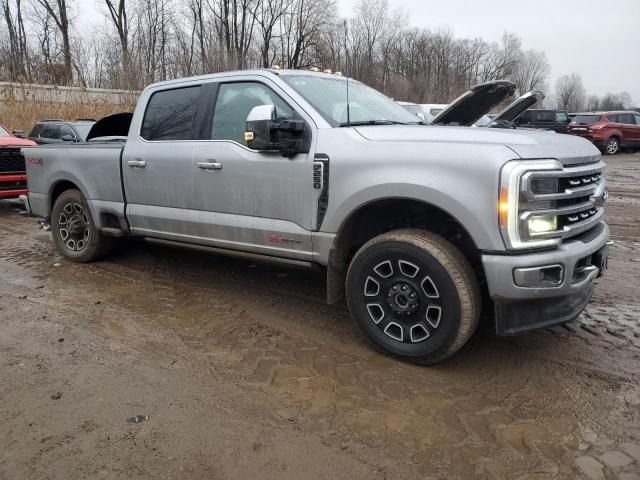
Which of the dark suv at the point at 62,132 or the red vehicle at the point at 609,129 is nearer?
the dark suv at the point at 62,132

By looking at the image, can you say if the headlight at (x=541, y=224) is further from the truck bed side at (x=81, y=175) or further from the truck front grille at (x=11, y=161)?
the truck front grille at (x=11, y=161)

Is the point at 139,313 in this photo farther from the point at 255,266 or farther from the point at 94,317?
the point at 255,266

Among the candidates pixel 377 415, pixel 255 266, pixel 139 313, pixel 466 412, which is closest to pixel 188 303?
pixel 139 313

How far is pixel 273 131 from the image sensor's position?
3834 mm

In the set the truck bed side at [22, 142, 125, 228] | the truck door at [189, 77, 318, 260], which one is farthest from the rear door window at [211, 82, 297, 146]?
the truck bed side at [22, 142, 125, 228]

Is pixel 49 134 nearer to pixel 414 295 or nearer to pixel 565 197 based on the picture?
pixel 414 295

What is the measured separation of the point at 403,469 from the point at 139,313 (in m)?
2.81

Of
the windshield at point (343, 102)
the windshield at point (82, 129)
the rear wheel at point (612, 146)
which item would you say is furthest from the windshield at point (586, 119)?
the windshield at point (343, 102)

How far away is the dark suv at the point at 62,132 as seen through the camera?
40.3 ft

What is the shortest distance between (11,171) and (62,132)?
329cm

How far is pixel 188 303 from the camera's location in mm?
4719

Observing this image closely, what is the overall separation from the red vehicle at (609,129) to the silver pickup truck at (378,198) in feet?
64.5

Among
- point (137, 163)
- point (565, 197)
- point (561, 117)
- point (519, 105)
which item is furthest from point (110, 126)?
point (561, 117)

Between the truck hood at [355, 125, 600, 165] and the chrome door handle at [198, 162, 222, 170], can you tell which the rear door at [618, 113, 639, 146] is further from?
the chrome door handle at [198, 162, 222, 170]
